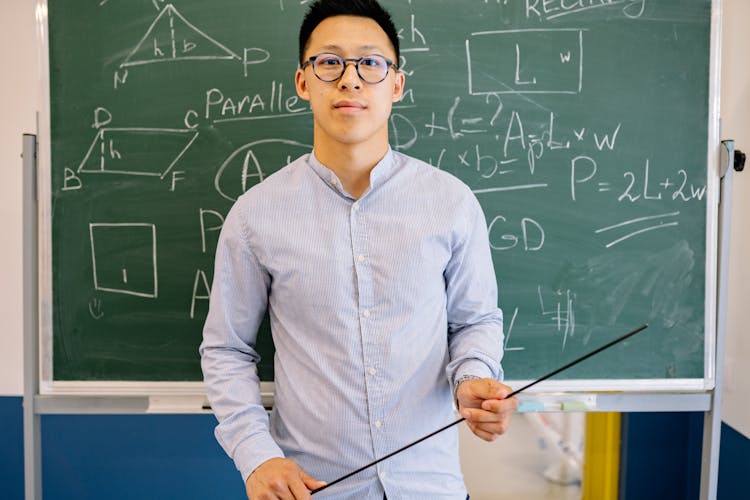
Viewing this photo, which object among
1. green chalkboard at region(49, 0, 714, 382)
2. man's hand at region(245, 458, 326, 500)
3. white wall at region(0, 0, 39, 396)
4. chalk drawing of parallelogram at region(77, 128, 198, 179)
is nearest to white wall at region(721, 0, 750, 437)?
green chalkboard at region(49, 0, 714, 382)

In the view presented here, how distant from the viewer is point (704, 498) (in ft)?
6.29

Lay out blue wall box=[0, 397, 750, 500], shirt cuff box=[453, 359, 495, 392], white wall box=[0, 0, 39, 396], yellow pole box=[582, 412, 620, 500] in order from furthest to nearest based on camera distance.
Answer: yellow pole box=[582, 412, 620, 500]
blue wall box=[0, 397, 750, 500]
white wall box=[0, 0, 39, 396]
shirt cuff box=[453, 359, 495, 392]

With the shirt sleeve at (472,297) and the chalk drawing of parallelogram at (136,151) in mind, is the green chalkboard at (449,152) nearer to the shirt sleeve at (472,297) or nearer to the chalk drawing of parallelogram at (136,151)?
the chalk drawing of parallelogram at (136,151)

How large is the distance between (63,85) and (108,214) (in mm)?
413

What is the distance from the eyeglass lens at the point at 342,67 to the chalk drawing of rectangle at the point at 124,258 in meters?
0.81

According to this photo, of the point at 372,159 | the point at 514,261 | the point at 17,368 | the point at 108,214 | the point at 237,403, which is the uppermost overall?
the point at 372,159

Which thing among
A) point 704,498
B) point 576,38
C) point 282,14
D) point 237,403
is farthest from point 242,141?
point 704,498

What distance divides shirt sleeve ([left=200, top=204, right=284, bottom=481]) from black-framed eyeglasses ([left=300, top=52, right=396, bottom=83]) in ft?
1.29

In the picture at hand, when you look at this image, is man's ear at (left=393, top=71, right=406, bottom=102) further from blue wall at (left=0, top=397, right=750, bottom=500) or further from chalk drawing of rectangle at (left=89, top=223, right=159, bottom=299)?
blue wall at (left=0, top=397, right=750, bottom=500)

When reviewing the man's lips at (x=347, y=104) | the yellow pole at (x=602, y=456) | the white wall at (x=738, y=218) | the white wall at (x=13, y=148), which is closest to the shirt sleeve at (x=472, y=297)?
the man's lips at (x=347, y=104)

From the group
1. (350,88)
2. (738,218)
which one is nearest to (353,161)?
(350,88)

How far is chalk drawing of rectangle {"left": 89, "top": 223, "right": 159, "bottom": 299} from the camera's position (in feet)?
5.97

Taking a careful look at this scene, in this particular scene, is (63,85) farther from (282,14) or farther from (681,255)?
(681,255)

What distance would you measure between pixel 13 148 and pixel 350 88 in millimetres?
1691
